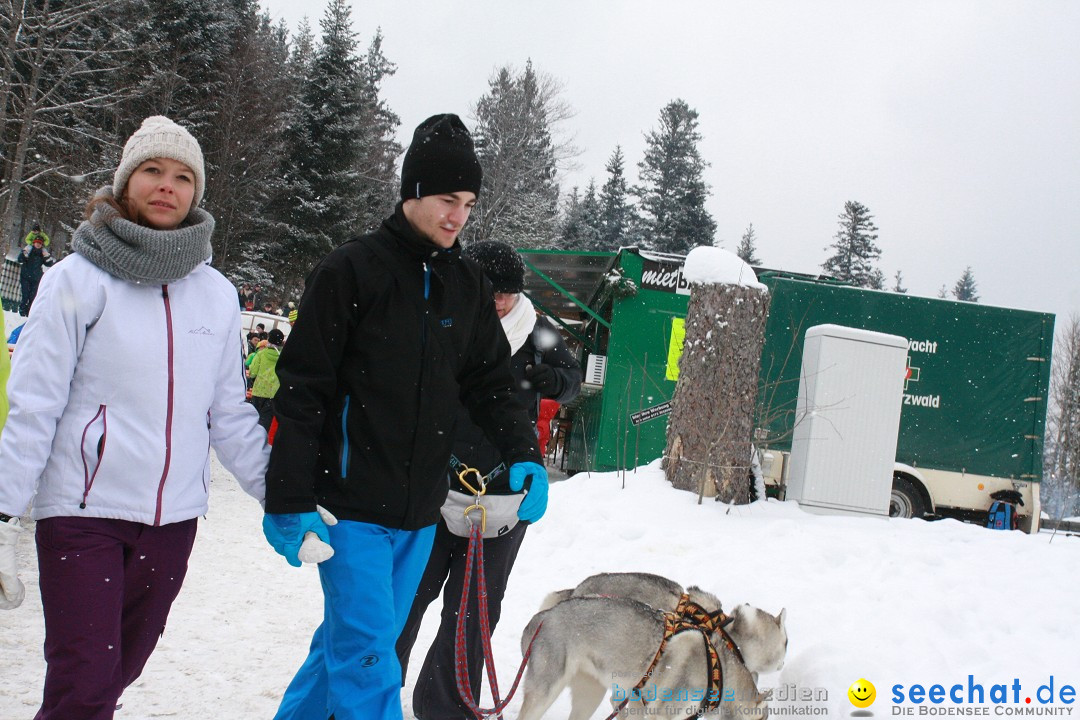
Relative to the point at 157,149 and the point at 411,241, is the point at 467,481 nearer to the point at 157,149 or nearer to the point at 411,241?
the point at 411,241

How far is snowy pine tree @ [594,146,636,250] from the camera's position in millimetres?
45156

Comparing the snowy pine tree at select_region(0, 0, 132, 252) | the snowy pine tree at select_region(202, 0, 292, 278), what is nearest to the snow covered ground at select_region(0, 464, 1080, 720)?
the snowy pine tree at select_region(0, 0, 132, 252)

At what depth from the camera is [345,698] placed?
235 cm

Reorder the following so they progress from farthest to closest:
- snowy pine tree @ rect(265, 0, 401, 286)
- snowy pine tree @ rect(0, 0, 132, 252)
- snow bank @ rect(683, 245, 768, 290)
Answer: snowy pine tree @ rect(265, 0, 401, 286) → snowy pine tree @ rect(0, 0, 132, 252) → snow bank @ rect(683, 245, 768, 290)

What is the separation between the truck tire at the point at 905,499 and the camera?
10.8 m

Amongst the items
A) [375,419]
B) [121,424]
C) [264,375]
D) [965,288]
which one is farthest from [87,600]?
[965,288]

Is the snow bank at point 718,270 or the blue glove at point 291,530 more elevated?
the snow bank at point 718,270

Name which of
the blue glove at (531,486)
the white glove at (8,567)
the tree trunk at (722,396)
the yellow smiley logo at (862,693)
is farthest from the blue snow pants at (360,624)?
the tree trunk at (722,396)

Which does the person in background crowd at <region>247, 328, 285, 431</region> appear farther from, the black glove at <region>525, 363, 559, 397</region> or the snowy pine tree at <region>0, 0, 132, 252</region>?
the snowy pine tree at <region>0, 0, 132, 252</region>

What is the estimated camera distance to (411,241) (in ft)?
A: 8.45

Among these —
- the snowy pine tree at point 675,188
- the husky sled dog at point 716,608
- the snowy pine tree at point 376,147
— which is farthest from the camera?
the snowy pine tree at point 675,188

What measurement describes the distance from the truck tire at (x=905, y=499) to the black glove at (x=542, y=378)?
8366 millimetres

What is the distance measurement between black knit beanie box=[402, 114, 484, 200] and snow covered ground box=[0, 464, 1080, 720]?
98.3 inches

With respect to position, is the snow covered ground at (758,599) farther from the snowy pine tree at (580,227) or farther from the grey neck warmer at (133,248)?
the snowy pine tree at (580,227)
